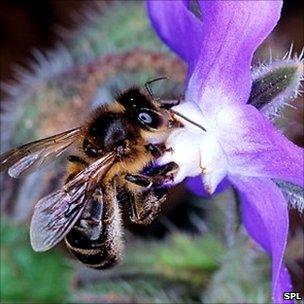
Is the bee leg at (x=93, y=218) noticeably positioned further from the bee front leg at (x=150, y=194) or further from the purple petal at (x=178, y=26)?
the purple petal at (x=178, y=26)

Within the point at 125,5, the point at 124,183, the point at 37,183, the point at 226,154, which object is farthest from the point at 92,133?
the point at 125,5

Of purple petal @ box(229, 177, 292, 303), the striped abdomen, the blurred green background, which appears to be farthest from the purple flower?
the blurred green background

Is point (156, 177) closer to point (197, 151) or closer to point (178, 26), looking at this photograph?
point (197, 151)

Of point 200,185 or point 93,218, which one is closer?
point 93,218

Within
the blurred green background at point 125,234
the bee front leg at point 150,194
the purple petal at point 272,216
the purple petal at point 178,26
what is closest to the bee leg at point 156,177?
the bee front leg at point 150,194

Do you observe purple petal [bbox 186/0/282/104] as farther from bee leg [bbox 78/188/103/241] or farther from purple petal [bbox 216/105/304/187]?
bee leg [bbox 78/188/103/241]

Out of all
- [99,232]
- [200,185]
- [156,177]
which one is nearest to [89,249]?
[99,232]

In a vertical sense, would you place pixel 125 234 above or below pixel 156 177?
below

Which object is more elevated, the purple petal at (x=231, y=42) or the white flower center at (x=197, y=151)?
the purple petal at (x=231, y=42)
